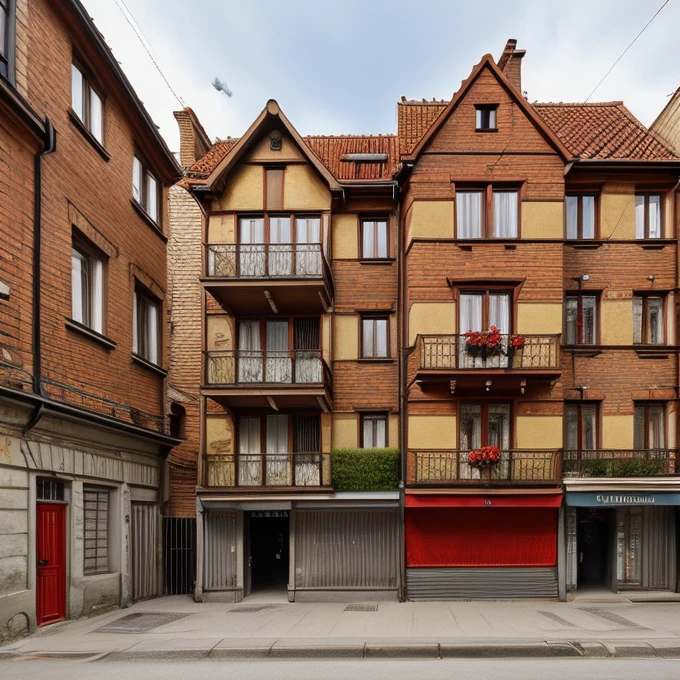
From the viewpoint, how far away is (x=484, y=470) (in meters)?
16.9

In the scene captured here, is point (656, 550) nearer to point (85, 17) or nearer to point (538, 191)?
point (538, 191)

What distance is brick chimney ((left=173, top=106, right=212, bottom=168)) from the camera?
2144 centimetres

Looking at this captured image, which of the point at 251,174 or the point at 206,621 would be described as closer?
the point at 206,621

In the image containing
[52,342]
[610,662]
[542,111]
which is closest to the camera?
[610,662]

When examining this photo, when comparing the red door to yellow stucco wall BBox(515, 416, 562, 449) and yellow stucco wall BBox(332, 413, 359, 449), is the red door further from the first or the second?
yellow stucco wall BBox(515, 416, 562, 449)

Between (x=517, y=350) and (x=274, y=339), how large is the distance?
6.08 m

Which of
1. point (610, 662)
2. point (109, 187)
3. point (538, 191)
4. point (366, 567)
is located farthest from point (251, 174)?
point (610, 662)

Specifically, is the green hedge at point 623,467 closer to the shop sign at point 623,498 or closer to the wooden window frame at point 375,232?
the shop sign at point 623,498

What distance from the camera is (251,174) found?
1822cm

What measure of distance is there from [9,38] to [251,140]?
6.93 meters

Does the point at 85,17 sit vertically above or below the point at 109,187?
above

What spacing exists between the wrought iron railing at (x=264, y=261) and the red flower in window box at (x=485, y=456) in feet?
17.9

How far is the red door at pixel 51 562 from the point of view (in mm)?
12398

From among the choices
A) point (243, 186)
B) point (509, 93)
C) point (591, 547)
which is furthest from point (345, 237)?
point (591, 547)
